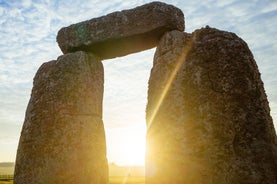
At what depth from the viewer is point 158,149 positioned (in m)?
4.38

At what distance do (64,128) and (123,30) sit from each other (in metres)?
2.07

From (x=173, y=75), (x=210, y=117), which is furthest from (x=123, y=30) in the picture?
(x=210, y=117)

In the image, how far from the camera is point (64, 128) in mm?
5355

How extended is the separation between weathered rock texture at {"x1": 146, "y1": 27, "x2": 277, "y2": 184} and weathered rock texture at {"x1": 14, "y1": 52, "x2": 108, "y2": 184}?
1366 millimetres

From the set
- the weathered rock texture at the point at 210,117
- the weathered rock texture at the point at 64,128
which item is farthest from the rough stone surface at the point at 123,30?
the weathered rock texture at the point at 210,117

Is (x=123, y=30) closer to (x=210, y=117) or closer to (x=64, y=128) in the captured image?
(x=64, y=128)

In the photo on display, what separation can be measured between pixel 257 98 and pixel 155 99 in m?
1.47

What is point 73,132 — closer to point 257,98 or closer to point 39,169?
point 39,169

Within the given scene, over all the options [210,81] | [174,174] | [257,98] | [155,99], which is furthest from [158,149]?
[257,98]

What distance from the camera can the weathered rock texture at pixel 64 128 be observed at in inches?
205

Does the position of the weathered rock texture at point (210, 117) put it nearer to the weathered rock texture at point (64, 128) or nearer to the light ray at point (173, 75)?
the light ray at point (173, 75)

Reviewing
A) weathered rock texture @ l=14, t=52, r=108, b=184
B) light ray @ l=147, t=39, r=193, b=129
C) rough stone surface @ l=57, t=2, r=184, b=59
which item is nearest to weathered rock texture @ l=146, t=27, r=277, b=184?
light ray @ l=147, t=39, r=193, b=129

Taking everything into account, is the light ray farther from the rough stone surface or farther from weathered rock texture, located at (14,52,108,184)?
weathered rock texture, located at (14,52,108,184)

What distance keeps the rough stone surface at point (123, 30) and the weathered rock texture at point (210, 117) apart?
756 millimetres
